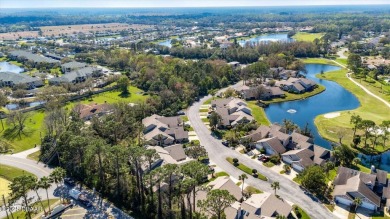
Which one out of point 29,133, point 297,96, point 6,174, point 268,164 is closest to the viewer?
point 6,174

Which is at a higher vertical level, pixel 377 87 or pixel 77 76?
pixel 77 76

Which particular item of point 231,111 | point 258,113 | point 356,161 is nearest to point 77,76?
point 231,111

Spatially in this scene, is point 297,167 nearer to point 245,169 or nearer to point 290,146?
point 290,146

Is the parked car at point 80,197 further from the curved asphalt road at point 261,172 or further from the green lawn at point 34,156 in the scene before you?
the curved asphalt road at point 261,172

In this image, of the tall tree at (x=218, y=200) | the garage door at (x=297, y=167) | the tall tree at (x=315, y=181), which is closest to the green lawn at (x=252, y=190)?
the tall tree at (x=315, y=181)

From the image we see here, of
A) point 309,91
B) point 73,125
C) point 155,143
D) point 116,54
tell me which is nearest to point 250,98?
point 309,91

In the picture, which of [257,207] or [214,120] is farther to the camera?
[214,120]
